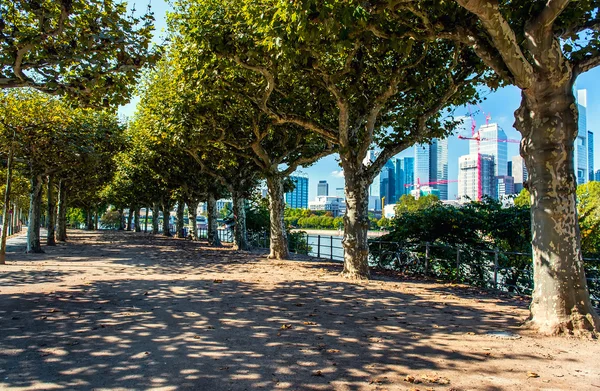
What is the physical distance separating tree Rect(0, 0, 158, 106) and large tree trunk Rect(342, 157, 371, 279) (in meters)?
5.76

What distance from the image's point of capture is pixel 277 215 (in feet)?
53.8

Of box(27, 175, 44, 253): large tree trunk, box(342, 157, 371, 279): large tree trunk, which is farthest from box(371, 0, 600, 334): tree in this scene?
box(27, 175, 44, 253): large tree trunk

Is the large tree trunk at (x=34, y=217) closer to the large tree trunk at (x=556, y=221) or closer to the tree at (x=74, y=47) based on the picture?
the tree at (x=74, y=47)

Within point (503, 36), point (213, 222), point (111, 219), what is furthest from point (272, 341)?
point (111, 219)

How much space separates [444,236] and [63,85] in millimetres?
11174

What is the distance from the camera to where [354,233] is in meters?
11.1

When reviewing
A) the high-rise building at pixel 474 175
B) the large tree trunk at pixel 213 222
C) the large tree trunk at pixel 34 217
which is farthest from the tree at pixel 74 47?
the high-rise building at pixel 474 175

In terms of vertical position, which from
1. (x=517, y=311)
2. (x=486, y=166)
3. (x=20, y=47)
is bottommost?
(x=517, y=311)

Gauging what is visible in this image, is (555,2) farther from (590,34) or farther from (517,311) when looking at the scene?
(517,311)

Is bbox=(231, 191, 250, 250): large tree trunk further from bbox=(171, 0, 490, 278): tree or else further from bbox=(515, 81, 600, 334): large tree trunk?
bbox=(515, 81, 600, 334): large tree trunk

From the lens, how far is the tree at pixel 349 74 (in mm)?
8117

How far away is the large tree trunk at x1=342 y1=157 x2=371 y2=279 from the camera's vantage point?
1102 cm

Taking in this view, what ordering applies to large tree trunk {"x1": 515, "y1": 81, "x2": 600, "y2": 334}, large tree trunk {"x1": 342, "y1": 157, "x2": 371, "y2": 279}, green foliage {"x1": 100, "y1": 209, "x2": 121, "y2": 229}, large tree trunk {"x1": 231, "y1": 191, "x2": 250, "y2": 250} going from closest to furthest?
large tree trunk {"x1": 515, "y1": 81, "x2": 600, "y2": 334} → large tree trunk {"x1": 342, "y1": 157, "x2": 371, "y2": 279} → large tree trunk {"x1": 231, "y1": 191, "x2": 250, "y2": 250} → green foliage {"x1": 100, "y1": 209, "x2": 121, "y2": 229}

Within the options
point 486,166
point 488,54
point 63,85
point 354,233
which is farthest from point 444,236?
point 486,166
